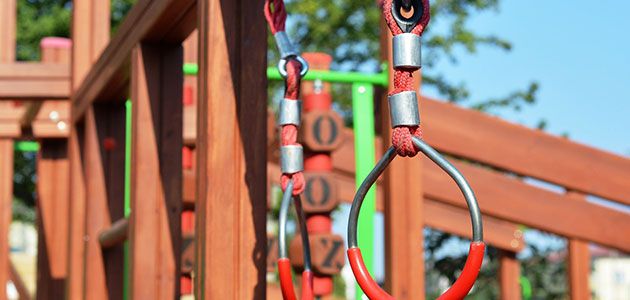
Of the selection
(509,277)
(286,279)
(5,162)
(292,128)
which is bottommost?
(509,277)

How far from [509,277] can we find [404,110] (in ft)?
20.0

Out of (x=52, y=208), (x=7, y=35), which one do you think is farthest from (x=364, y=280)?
(x=7, y=35)

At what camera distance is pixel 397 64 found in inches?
51.9

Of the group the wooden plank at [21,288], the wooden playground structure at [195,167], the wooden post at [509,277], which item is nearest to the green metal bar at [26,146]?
the wooden plank at [21,288]

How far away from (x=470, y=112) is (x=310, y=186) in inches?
26.1

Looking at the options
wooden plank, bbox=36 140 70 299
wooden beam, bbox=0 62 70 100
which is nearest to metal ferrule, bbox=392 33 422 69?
wooden beam, bbox=0 62 70 100

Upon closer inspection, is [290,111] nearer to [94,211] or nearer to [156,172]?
[156,172]

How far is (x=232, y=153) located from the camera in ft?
6.54

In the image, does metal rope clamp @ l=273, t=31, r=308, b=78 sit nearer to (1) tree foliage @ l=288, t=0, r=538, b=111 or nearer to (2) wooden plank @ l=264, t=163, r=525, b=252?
(2) wooden plank @ l=264, t=163, r=525, b=252

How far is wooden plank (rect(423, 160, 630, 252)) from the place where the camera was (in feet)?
18.3

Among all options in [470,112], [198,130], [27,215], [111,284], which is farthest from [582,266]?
[27,215]

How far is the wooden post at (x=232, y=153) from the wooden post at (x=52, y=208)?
273 cm

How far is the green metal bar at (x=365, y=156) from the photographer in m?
3.70

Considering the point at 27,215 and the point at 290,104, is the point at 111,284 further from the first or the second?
the point at 27,215
